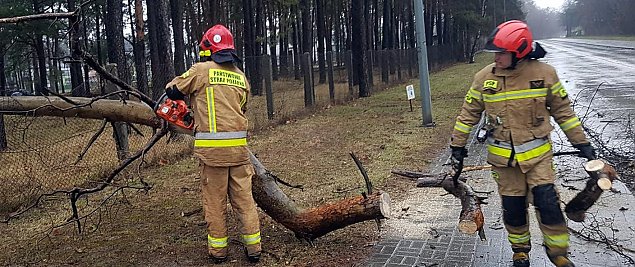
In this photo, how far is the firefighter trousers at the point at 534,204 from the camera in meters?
3.97

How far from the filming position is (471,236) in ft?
17.0

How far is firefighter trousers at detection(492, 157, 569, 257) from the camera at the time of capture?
3.97 m

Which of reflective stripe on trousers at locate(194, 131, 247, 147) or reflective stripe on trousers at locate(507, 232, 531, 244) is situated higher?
reflective stripe on trousers at locate(194, 131, 247, 147)

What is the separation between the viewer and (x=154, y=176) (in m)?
8.72

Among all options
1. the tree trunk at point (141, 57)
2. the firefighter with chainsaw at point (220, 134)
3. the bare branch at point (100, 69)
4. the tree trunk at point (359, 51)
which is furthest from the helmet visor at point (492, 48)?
the tree trunk at point (359, 51)

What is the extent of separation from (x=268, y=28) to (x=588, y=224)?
37.5 meters

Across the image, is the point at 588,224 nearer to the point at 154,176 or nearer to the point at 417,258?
the point at 417,258

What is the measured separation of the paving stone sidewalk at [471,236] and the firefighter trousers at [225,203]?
3.25 feet

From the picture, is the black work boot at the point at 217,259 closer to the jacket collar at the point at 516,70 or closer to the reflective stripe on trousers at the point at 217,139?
the reflective stripe on trousers at the point at 217,139

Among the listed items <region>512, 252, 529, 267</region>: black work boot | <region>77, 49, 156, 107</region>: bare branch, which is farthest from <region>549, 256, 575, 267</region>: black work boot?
<region>77, 49, 156, 107</region>: bare branch

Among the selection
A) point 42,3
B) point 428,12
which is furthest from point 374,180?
point 428,12

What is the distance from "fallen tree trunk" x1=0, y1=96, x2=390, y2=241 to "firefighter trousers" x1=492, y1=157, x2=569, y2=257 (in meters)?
A: 0.99

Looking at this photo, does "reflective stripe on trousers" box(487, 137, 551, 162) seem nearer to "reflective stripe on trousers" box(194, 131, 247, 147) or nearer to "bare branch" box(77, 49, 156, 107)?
"reflective stripe on trousers" box(194, 131, 247, 147)

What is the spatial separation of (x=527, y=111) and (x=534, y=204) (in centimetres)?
66
